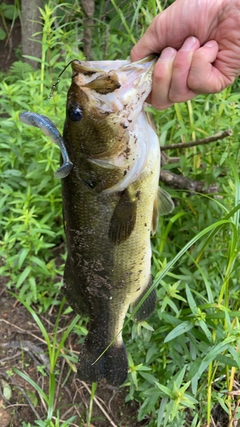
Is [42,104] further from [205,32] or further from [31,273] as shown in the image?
[205,32]

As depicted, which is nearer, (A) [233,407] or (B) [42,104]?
(A) [233,407]

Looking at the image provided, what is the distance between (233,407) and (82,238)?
1.10 m

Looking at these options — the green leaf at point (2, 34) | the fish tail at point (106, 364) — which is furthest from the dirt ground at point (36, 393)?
the green leaf at point (2, 34)

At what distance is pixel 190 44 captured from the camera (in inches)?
58.3

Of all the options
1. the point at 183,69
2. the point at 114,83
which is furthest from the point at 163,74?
the point at 114,83

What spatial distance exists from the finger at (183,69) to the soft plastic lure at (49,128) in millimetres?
458

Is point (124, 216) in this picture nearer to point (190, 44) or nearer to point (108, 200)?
point (108, 200)

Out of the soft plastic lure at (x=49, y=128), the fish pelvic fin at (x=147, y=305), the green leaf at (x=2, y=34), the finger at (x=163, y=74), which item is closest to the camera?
the soft plastic lure at (x=49, y=128)

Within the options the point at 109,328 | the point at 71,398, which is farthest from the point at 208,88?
the point at 71,398

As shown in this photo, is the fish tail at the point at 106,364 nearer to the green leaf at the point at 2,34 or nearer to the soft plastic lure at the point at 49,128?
the soft plastic lure at the point at 49,128

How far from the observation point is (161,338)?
2.03m

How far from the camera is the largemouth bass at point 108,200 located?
1386 mm

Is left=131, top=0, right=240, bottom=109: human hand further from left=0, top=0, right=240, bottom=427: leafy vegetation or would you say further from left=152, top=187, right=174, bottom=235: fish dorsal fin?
left=0, top=0, right=240, bottom=427: leafy vegetation

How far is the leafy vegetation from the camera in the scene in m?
1.80
